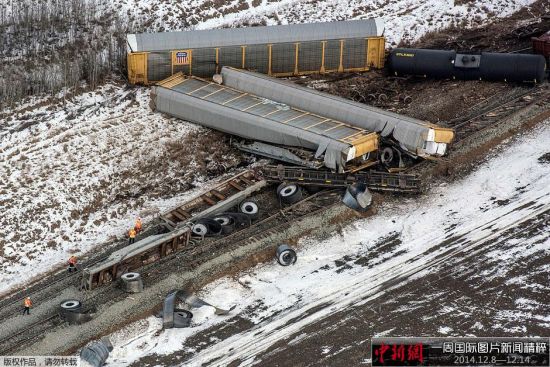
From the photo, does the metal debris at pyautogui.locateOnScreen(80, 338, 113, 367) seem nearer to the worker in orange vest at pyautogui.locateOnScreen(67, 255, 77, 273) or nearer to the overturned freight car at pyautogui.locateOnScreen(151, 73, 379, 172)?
the worker in orange vest at pyautogui.locateOnScreen(67, 255, 77, 273)

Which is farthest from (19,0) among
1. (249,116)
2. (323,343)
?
(323,343)

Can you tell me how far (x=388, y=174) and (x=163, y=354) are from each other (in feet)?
47.0

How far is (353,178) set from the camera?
47.7 meters

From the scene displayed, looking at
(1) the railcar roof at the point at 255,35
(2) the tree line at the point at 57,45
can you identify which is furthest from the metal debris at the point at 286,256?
(2) the tree line at the point at 57,45

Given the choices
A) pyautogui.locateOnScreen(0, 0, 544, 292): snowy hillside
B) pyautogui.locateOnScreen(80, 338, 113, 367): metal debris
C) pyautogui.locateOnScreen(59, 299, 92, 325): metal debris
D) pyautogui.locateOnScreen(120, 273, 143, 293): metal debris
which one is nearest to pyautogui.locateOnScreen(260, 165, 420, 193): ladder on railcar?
pyautogui.locateOnScreen(0, 0, 544, 292): snowy hillside

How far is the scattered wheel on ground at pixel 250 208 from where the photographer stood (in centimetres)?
4659

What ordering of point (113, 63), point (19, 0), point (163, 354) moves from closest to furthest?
1. point (163, 354)
2. point (113, 63)
3. point (19, 0)

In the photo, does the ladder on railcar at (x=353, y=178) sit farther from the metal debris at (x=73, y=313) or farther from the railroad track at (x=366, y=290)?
the metal debris at (x=73, y=313)

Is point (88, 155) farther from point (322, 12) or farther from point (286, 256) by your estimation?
point (322, 12)

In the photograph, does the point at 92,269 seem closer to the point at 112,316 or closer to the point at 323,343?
the point at 112,316

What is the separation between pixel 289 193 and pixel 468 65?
558 inches

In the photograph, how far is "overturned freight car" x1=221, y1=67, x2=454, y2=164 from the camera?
159 ft

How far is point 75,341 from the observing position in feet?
131

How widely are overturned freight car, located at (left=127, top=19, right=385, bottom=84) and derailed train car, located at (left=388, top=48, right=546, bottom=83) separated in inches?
63.0
